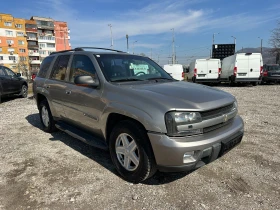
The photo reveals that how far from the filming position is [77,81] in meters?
3.22

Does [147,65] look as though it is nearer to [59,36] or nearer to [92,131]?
[92,131]

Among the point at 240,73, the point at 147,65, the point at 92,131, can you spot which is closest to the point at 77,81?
the point at 92,131

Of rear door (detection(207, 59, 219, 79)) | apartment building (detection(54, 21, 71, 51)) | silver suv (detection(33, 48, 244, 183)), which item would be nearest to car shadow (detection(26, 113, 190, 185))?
silver suv (detection(33, 48, 244, 183))

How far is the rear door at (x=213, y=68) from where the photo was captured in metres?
17.0

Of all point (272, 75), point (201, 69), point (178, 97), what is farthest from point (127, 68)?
point (272, 75)

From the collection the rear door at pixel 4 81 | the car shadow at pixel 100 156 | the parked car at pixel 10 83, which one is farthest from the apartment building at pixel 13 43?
the car shadow at pixel 100 156

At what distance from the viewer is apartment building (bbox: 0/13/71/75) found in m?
62.5

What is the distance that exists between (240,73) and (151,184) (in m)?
14.6

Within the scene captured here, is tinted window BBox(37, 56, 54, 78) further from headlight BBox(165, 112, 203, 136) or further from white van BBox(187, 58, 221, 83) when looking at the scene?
white van BBox(187, 58, 221, 83)

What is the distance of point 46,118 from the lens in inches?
207

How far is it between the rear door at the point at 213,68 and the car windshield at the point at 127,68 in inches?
545

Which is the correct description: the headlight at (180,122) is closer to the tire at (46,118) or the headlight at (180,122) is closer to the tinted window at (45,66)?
the tire at (46,118)

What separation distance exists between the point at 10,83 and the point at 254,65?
591 inches

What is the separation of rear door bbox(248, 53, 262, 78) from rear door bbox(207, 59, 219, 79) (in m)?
2.43
